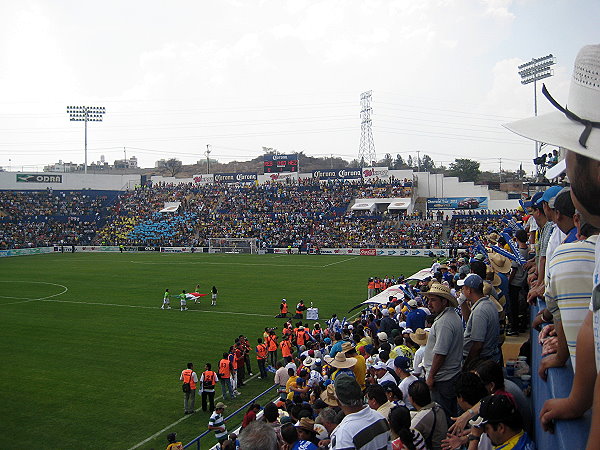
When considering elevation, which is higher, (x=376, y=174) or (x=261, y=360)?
(x=376, y=174)

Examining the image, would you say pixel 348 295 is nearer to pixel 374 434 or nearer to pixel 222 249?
pixel 374 434

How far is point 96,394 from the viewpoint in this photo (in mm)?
15477

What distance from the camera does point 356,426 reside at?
4551 millimetres

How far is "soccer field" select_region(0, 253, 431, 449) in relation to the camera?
13.5 m

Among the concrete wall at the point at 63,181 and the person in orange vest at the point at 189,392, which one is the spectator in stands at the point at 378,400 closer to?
the person in orange vest at the point at 189,392

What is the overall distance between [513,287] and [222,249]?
55.3 m

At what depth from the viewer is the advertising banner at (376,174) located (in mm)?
71688

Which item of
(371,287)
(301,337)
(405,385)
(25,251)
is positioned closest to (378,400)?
(405,385)

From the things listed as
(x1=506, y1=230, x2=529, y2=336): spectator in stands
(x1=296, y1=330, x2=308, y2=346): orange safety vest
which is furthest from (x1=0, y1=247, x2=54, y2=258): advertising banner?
(x1=506, y1=230, x2=529, y2=336): spectator in stands

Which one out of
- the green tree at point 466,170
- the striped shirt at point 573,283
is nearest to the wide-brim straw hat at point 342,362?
the striped shirt at point 573,283

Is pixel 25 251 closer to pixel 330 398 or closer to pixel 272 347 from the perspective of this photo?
pixel 272 347

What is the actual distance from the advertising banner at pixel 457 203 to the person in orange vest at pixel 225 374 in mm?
52610

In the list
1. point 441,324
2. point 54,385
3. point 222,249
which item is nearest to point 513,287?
point 441,324

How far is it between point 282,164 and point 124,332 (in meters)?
58.1
